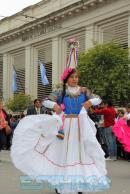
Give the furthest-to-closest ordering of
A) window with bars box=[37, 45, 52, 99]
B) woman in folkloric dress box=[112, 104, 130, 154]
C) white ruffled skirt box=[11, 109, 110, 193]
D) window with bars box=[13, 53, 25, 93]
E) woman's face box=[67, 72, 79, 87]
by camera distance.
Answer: window with bars box=[13, 53, 25, 93]
window with bars box=[37, 45, 52, 99]
woman in folkloric dress box=[112, 104, 130, 154]
woman's face box=[67, 72, 79, 87]
white ruffled skirt box=[11, 109, 110, 193]

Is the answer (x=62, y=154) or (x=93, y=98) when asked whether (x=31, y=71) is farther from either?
(x=62, y=154)

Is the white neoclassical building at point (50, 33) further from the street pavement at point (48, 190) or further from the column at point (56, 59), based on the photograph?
the street pavement at point (48, 190)

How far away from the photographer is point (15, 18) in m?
43.8

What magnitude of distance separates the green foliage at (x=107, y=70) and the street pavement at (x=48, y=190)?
1294 cm

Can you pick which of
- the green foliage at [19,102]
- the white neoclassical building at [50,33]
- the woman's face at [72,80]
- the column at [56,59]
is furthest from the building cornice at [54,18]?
the woman's face at [72,80]

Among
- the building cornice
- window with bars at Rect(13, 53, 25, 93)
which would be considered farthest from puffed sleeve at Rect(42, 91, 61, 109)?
window with bars at Rect(13, 53, 25, 93)

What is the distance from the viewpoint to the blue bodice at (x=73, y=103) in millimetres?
7367

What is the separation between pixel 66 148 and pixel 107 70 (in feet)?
62.9

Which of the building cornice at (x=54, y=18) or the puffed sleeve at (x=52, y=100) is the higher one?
the building cornice at (x=54, y=18)

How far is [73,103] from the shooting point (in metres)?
7.41

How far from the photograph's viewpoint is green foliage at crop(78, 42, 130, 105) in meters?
25.8

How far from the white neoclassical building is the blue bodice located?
22992 mm

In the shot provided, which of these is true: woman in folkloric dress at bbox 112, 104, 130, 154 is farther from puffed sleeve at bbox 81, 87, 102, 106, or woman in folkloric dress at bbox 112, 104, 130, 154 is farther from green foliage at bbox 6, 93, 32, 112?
green foliage at bbox 6, 93, 32, 112

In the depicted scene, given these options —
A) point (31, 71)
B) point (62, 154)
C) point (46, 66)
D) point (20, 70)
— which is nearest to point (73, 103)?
point (62, 154)
